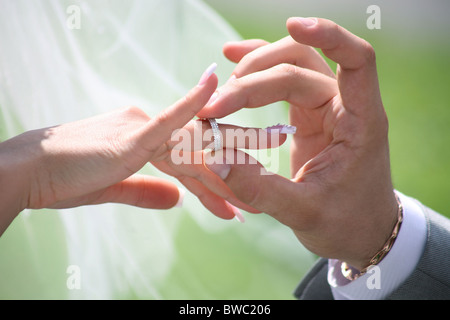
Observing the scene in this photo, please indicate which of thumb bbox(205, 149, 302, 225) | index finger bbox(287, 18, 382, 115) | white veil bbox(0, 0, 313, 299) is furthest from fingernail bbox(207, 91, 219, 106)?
white veil bbox(0, 0, 313, 299)

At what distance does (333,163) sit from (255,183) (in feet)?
0.72

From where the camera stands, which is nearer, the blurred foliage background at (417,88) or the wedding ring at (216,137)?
the wedding ring at (216,137)

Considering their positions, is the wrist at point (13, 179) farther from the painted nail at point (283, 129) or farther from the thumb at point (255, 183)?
the painted nail at point (283, 129)

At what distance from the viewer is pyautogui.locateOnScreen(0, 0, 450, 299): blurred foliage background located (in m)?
1.89

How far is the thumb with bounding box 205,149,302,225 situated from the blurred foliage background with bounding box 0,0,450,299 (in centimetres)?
101

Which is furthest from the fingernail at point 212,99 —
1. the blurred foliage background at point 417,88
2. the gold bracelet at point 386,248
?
the blurred foliage background at point 417,88

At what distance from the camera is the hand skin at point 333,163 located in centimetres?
102

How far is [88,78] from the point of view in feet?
6.17

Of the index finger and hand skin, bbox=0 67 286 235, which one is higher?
the index finger

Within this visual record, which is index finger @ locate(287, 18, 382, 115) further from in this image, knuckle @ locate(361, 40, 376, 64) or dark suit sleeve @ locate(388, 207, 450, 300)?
dark suit sleeve @ locate(388, 207, 450, 300)

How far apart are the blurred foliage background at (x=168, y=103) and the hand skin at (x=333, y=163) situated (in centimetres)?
89

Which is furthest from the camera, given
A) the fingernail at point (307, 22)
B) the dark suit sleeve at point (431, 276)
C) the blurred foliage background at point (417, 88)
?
the blurred foliage background at point (417, 88)

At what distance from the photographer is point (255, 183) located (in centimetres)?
101

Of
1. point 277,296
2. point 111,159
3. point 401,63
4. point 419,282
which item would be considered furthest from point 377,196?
point 401,63
